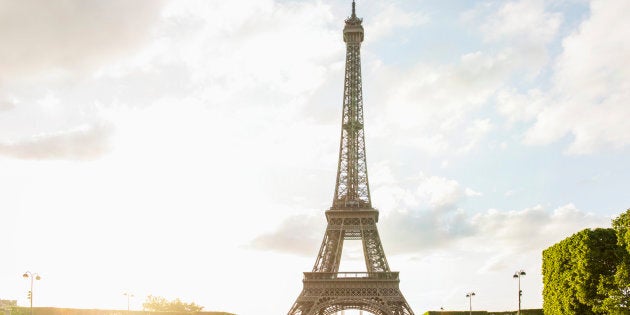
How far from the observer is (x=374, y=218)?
116 meters

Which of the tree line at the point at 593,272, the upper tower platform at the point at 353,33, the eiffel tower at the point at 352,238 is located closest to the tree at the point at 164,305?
the eiffel tower at the point at 352,238

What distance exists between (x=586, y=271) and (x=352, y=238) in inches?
2239

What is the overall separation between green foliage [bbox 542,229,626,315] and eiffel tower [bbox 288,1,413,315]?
3627cm

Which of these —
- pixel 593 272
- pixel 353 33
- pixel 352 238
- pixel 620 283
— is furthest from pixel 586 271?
pixel 353 33

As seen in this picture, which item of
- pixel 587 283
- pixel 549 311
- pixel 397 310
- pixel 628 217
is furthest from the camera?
pixel 397 310

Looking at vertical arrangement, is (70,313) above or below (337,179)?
Answer: below

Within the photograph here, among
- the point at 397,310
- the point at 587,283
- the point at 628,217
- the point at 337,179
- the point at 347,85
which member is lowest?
the point at 397,310

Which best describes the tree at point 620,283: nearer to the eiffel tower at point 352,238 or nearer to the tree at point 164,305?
the eiffel tower at point 352,238

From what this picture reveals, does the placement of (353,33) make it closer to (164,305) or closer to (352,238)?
(352,238)

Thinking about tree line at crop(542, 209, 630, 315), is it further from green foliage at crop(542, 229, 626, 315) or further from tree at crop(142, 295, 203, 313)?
tree at crop(142, 295, 203, 313)

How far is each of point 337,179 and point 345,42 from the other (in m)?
28.2

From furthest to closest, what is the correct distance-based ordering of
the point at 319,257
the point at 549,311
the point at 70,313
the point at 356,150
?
the point at 356,150 → the point at 319,257 → the point at 70,313 → the point at 549,311

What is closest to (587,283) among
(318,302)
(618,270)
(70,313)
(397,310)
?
(618,270)

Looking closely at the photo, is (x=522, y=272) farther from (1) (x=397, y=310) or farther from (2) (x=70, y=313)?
(2) (x=70, y=313)
